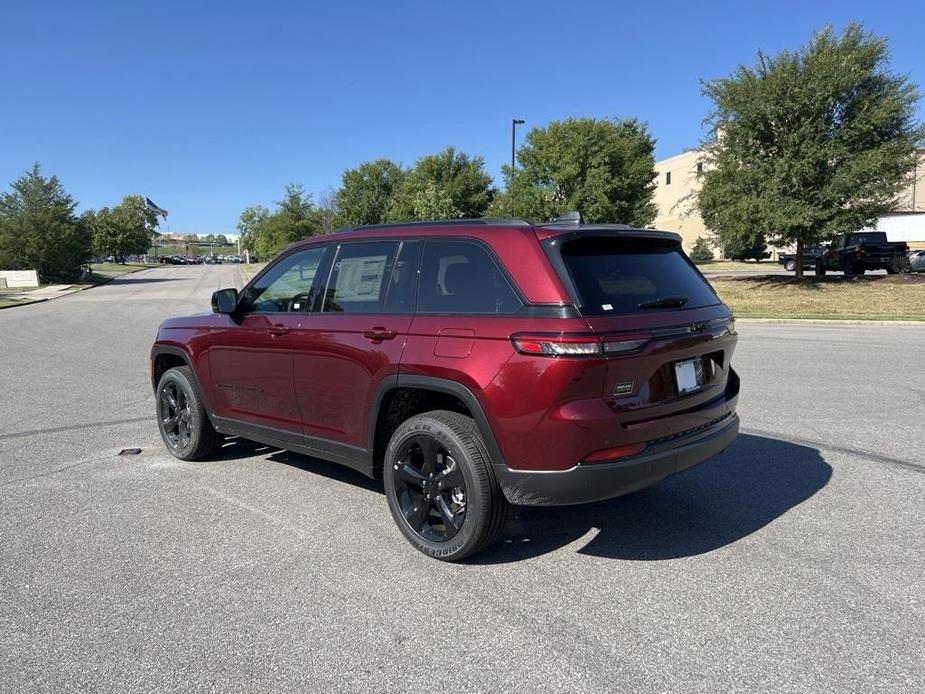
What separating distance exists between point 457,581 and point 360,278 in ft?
6.30

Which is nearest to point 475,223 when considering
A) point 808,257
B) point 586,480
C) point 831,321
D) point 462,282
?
point 462,282

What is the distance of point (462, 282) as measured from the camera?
371 centimetres

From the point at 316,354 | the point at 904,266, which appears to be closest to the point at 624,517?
the point at 316,354

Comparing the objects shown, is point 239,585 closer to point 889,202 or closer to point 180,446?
point 180,446

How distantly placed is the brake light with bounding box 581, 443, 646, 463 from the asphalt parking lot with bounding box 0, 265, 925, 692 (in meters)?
0.66

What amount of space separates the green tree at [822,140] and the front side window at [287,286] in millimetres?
19526

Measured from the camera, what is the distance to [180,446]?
5621 mm

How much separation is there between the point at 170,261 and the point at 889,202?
112022mm

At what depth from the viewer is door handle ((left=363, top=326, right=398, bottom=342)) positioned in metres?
3.82

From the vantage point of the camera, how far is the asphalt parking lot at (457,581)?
106 inches

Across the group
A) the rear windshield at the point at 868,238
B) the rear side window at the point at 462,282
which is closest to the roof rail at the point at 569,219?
the rear side window at the point at 462,282

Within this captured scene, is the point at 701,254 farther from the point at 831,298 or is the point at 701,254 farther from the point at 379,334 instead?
the point at 379,334

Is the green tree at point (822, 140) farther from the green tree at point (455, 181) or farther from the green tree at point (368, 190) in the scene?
the green tree at point (368, 190)

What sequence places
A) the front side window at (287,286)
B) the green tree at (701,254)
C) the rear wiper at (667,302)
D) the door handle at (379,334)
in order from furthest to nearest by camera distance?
the green tree at (701,254)
the front side window at (287,286)
the door handle at (379,334)
the rear wiper at (667,302)
